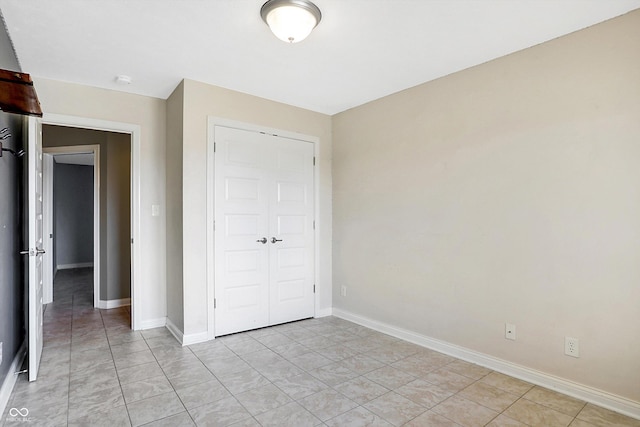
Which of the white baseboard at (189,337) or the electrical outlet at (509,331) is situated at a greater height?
the electrical outlet at (509,331)

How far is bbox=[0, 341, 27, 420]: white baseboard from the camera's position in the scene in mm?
2124

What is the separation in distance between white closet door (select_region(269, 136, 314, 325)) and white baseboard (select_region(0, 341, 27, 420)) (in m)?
2.12

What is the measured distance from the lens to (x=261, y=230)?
374 cm

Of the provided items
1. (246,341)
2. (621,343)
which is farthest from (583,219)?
(246,341)

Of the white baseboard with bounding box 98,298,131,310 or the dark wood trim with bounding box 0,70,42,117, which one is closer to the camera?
the dark wood trim with bounding box 0,70,42,117

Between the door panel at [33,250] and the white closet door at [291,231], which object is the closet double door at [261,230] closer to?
the white closet door at [291,231]

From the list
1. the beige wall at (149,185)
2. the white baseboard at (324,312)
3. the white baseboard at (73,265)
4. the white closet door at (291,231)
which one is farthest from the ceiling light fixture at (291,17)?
the white baseboard at (73,265)

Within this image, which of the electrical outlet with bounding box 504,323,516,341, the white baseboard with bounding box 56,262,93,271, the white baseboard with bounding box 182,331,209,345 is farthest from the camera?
the white baseboard with bounding box 56,262,93,271

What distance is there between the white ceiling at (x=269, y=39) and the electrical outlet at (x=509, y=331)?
6.94 feet

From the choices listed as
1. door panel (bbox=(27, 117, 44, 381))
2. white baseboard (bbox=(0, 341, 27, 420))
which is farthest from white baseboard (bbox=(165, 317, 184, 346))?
white baseboard (bbox=(0, 341, 27, 420))

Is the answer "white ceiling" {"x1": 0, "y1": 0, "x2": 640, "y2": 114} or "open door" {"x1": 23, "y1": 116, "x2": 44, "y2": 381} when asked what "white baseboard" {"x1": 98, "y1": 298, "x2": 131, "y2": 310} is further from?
"white ceiling" {"x1": 0, "y1": 0, "x2": 640, "y2": 114}

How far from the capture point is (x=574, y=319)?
237 cm

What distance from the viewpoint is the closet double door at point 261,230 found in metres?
3.49

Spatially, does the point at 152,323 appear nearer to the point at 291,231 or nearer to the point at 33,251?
the point at 33,251
